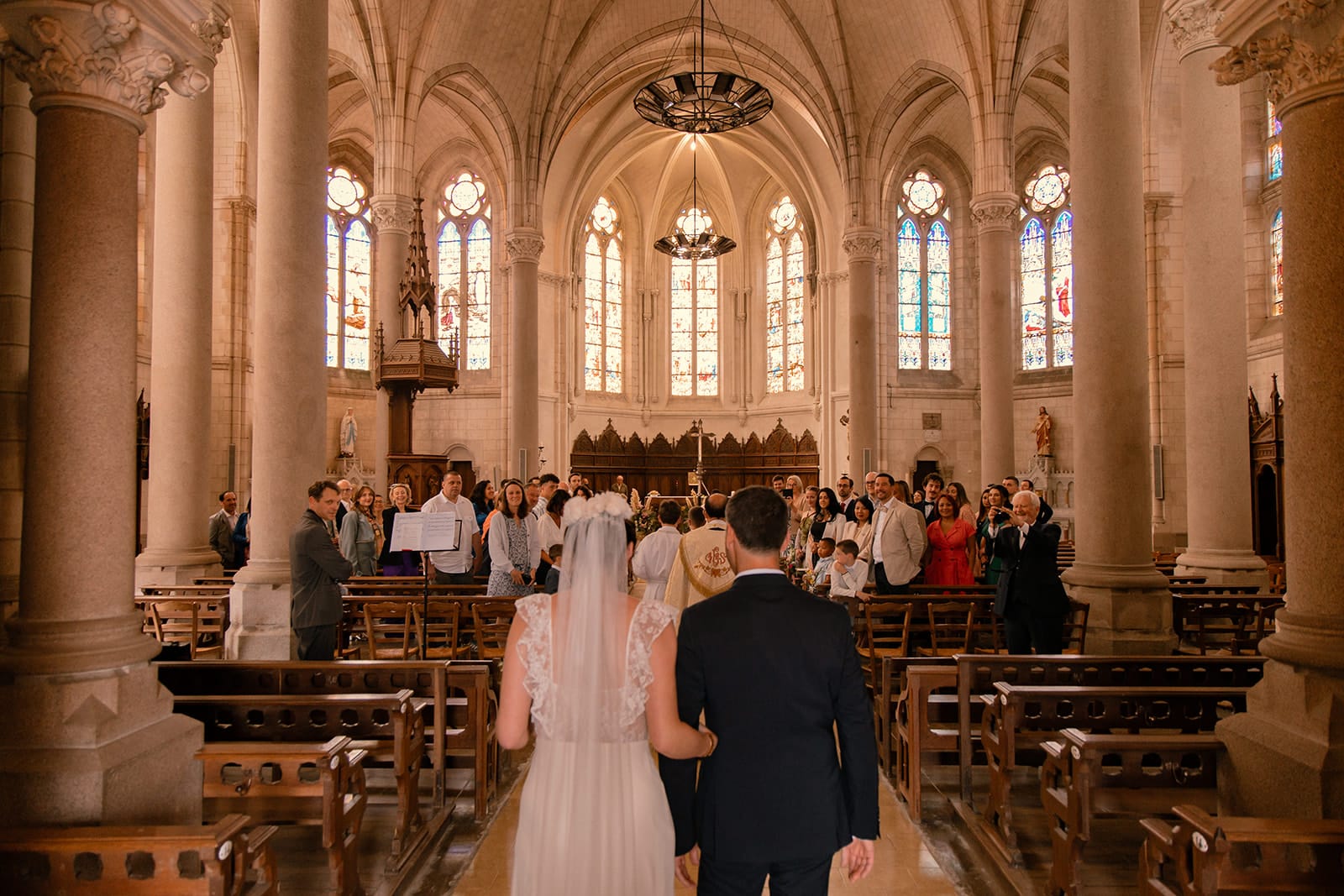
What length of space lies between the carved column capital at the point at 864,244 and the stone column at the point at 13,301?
1792 centimetres

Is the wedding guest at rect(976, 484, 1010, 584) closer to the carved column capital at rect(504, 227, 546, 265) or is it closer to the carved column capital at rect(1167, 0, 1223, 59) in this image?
the carved column capital at rect(1167, 0, 1223, 59)

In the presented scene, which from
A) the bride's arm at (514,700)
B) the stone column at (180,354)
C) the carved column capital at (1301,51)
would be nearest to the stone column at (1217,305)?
the carved column capital at (1301,51)

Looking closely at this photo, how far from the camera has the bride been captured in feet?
8.78

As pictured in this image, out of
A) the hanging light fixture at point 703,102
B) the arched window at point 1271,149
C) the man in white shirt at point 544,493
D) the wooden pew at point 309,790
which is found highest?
the hanging light fixture at point 703,102

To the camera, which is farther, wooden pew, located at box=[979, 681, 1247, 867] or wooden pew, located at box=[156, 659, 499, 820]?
wooden pew, located at box=[156, 659, 499, 820]

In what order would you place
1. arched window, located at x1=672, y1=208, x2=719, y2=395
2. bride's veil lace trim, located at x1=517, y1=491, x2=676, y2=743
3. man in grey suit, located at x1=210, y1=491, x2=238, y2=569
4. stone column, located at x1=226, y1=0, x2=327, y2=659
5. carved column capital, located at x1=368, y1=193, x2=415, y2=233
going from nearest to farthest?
bride's veil lace trim, located at x1=517, y1=491, x2=676, y2=743 < stone column, located at x1=226, y1=0, x2=327, y2=659 < man in grey suit, located at x1=210, y1=491, x2=238, y2=569 < carved column capital, located at x1=368, y1=193, x2=415, y2=233 < arched window, located at x1=672, y1=208, x2=719, y2=395

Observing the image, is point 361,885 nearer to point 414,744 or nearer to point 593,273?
point 414,744

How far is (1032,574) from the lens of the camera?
6.68m

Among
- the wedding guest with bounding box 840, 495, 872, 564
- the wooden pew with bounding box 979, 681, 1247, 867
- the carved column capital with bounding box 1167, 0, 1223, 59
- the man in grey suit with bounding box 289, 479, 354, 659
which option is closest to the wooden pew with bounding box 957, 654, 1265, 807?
the wooden pew with bounding box 979, 681, 1247, 867

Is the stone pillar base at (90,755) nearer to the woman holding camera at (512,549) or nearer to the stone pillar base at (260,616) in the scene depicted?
the stone pillar base at (260,616)

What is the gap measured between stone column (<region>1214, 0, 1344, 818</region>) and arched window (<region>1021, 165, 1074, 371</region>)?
839 inches

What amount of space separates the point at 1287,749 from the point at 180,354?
971 centimetres

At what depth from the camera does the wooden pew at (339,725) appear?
4.52 m

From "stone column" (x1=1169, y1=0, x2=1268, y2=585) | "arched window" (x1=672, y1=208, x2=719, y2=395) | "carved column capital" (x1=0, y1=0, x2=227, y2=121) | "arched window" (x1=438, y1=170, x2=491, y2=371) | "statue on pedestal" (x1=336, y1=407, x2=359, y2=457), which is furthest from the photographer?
"arched window" (x1=672, y1=208, x2=719, y2=395)
